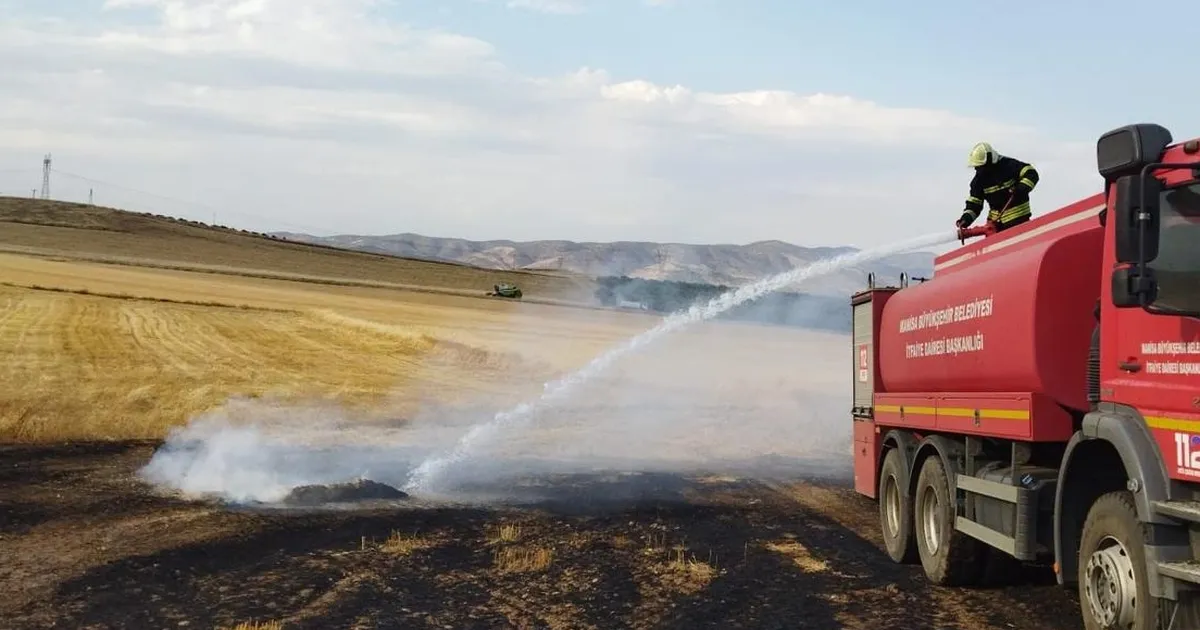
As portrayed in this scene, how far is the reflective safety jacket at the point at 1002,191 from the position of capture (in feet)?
37.3

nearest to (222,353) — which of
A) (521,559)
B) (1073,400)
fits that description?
(521,559)

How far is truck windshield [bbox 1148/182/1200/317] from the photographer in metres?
6.05

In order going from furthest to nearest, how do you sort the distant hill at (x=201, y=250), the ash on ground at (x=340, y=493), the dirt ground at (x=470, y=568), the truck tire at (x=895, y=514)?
the distant hill at (x=201, y=250), the ash on ground at (x=340, y=493), the truck tire at (x=895, y=514), the dirt ground at (x=470, y=568)

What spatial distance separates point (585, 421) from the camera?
1142 inches

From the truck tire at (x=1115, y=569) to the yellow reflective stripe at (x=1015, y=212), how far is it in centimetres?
486

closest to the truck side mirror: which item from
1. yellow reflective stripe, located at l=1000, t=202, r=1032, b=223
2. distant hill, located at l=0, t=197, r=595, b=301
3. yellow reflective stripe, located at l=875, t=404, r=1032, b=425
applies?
yellow reflective stripe, located at l=875, t=404, r=1032, b=425

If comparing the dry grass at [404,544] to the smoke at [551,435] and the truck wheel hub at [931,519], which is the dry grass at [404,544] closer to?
the smoke at [551,435]

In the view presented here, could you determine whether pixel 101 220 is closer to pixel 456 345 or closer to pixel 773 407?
pixel 456 345

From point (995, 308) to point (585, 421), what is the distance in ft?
68.4

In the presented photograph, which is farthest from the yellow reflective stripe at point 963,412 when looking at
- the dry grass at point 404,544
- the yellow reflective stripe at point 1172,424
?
the dry grass at point 404,544

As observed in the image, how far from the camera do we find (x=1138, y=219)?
6.07 metres

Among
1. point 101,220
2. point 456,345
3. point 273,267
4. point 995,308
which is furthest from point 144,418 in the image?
point 101,220

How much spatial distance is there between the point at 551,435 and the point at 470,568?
619 inches

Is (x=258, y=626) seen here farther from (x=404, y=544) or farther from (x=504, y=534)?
(x=504, y=534)
